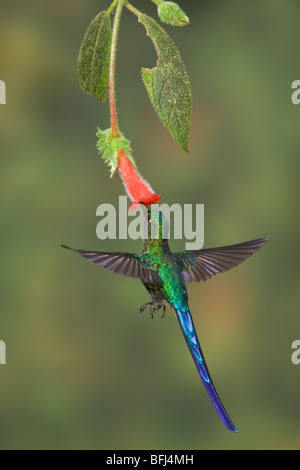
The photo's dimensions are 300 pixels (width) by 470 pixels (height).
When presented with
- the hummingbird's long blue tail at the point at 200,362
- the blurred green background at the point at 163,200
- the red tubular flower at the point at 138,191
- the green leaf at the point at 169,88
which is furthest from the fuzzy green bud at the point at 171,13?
the blurred green background at the point at 163,200

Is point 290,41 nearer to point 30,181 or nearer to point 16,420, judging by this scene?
point 30,181

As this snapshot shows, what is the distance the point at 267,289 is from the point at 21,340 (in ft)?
3.01

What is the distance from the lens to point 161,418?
2.72 m

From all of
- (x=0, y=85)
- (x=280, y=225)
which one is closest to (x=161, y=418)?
(x=280, y=225)

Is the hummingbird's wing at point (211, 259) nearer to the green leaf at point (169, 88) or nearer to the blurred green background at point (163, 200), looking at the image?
the green leaf at point (169, 88)

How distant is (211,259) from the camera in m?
0.78

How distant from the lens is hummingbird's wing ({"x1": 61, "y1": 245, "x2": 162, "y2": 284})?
0.64 m

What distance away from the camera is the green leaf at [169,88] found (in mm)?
571

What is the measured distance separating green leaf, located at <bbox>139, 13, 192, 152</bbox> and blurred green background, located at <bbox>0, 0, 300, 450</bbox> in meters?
1.77

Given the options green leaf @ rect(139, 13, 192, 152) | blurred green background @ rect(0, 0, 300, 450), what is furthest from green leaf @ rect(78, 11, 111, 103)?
blurred green background @ rect(0, 0, 300, 450)

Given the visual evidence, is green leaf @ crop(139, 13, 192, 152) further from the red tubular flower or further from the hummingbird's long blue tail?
the hummingbird's long blue tail

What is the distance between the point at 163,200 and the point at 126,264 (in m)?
1.78

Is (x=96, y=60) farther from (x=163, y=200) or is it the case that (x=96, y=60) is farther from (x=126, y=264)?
(x=163, y=200)

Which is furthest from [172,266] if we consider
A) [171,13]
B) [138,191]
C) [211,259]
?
[171,13]
